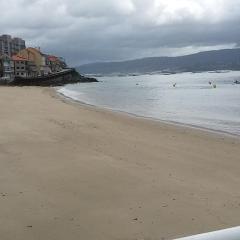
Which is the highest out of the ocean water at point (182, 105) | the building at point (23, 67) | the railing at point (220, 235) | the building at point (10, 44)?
the building at point (10, 44)

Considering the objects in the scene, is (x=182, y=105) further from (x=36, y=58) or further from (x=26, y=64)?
(x=36, y=58)

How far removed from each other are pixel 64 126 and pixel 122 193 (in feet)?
27.1

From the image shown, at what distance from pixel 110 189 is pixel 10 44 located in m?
176

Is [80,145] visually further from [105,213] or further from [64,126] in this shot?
[105,213]

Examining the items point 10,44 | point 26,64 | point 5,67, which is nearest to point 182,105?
point 5,67

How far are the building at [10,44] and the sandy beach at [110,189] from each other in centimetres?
15677

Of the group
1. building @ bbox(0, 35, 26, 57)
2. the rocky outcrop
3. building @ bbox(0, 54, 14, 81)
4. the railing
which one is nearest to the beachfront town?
building @ bbox(0, 54, 14, 81)

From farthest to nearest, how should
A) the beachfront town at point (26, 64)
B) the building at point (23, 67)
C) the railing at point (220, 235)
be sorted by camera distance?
the building at point (23, 67) → the beachfront town at point (26, 64) → the railing at point (220, 235)

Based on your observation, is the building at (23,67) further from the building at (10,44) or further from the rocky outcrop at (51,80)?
the building at (10,44)

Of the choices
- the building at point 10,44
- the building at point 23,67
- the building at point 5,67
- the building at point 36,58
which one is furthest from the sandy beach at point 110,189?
the building at point 10,44

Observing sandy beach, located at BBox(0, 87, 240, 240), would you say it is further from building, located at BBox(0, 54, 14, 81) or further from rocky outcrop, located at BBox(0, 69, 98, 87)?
building, located at BBox(0, 54, 14, 81)

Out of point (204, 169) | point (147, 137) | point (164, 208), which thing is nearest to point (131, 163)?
point (204, 169)

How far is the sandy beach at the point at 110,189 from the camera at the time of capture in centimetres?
510

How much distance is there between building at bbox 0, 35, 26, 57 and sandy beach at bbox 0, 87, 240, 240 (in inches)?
6172
